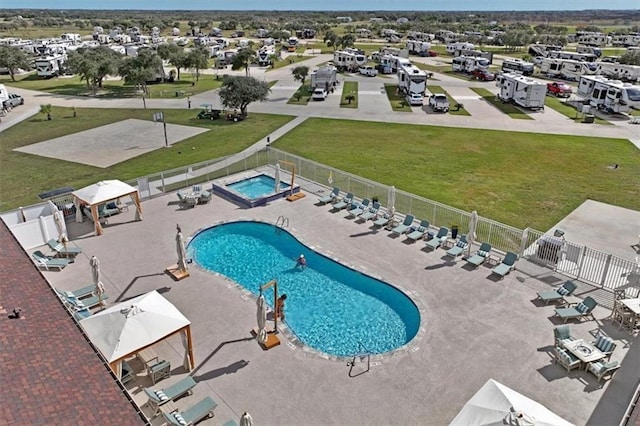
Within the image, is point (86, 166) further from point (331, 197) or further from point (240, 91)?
point (331, 197)

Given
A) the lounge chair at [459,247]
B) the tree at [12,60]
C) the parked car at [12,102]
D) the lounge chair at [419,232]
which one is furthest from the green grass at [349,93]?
the tree at [12,60]

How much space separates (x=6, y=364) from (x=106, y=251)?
11216 mm

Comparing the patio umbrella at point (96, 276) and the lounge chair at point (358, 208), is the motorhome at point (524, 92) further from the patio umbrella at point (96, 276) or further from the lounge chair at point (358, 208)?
the patio umbrella at point (96, 276)

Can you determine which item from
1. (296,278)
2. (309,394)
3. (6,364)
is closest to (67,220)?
(296,278)

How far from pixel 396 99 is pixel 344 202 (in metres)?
34.6

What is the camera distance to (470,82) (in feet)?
221

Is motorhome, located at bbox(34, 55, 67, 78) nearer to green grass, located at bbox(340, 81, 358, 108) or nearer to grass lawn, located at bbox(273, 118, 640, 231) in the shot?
green grass, located at bbox(340, 81, 358, 108)

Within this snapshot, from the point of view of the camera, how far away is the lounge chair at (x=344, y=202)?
78.6ft

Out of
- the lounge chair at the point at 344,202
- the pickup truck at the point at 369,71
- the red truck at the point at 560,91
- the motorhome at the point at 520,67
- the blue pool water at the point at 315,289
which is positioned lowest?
the blue pool water at the point at 315,289

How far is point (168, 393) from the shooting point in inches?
475

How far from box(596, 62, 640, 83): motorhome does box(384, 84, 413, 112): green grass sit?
1338 inches

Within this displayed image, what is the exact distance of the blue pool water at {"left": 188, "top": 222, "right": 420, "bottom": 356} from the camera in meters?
15.5

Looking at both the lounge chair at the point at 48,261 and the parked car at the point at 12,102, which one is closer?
the lounge chair at the point at 48,261

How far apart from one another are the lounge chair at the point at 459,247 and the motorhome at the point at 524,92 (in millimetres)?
36334
